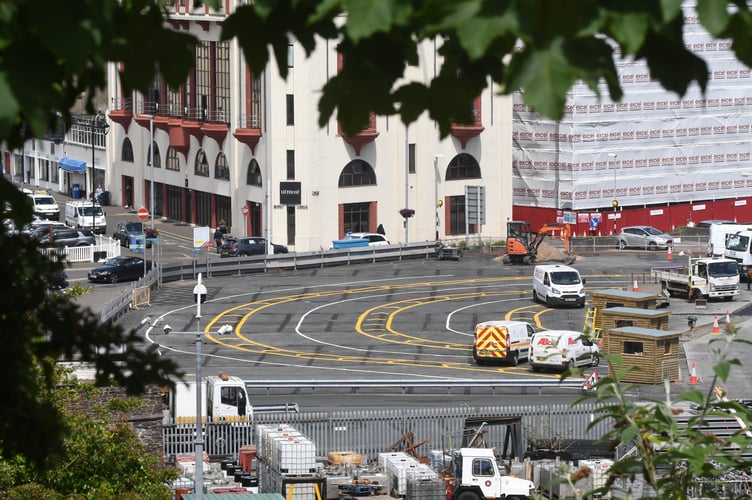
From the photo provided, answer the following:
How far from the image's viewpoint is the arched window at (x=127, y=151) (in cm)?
11331

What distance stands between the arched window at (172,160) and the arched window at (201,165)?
273 centimetres

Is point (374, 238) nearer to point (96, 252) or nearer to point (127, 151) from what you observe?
point (96, 252)

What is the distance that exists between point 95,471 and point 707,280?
50832 mm

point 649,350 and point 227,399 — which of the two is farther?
point 649,350

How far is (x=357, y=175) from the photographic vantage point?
9419 centimetres

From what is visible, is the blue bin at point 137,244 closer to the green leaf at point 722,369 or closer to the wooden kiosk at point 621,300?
the wooden kiosk at point 621,300

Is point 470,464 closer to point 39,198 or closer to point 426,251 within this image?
point 426,251

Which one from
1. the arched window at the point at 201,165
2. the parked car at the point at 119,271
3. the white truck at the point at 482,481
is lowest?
the white truck at the point at 482,481

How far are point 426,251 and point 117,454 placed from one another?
206ft

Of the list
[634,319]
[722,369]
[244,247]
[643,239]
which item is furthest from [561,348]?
[722,369]

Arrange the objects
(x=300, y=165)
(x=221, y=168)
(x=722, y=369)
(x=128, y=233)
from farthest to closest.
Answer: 1. (x=221, y=168)
2. (x=128, y=233)
3. (x=300, y=165)
4. (x=722, y=369)

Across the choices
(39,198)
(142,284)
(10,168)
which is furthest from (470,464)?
(10,168)

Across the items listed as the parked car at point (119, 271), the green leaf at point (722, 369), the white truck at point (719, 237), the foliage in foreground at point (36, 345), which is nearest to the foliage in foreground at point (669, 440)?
the green leaf at point (722, 369)

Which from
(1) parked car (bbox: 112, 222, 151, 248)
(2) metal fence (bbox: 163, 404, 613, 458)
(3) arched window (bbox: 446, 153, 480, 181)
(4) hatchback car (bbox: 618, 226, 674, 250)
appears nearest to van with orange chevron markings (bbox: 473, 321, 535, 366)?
(2) metal fence (bbox: 163, 404, 613, 458)
